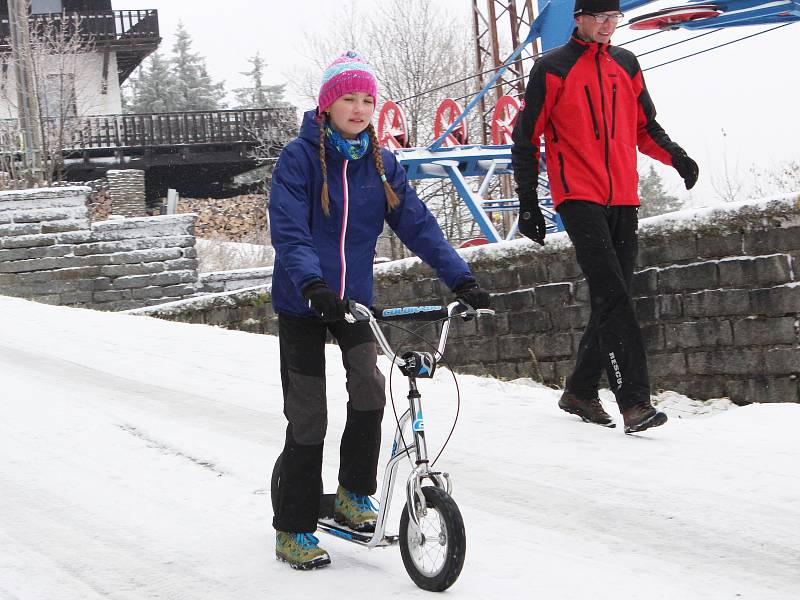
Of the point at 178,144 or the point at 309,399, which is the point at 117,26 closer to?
the point at 178,144

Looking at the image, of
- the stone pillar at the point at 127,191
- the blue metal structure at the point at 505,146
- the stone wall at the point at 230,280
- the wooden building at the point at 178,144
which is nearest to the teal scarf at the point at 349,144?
the blue metal structure at the point at 505,146

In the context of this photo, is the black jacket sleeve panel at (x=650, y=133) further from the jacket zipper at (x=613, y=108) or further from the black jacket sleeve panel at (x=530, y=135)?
the black jacket sleeve panel at (x=530, y=135)

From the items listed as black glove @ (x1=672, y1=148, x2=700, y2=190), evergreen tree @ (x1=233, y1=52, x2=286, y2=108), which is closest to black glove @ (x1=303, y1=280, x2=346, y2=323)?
black glove @ (x1=672, y1=148, x2=700, y2=190)

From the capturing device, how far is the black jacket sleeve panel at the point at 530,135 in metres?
5.51

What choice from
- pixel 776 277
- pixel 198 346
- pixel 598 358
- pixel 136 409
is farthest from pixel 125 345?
pixel 776 277

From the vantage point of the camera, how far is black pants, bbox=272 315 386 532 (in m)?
3.73

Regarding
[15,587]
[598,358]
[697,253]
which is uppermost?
[697,253]

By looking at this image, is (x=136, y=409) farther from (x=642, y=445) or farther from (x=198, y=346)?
(x=642, y=445)

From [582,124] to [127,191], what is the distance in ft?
84.7

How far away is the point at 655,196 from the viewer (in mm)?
64812

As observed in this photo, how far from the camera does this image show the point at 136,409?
6.48 metres

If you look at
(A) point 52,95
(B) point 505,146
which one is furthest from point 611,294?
(A) point 52,95

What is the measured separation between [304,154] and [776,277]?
358cm

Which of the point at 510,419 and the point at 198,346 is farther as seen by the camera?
the point at 198,346
